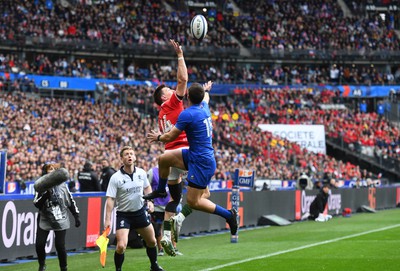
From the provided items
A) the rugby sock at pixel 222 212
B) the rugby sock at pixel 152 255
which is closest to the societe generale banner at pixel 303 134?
the rugby sock at pixel 152 255

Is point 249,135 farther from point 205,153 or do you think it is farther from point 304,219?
point 205,153

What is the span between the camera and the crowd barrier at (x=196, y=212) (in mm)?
15352

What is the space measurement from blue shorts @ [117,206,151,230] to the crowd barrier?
3.64 metres

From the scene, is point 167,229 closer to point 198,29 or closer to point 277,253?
point 198,29

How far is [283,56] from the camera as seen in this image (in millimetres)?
61812


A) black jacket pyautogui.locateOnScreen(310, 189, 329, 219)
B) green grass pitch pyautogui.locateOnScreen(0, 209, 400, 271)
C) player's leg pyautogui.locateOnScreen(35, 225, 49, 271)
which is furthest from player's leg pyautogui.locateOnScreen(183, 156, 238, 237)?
black jacket pyautogui.locateOnScreen(310, 189, 329, 219)

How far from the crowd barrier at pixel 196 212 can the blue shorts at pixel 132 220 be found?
3.64 meters

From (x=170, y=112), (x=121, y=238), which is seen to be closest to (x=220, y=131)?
(x=121, y=238)

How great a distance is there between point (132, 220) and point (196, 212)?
1054cm

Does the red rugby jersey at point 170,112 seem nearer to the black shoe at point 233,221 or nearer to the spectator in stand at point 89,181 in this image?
the black shoe at point 233,221

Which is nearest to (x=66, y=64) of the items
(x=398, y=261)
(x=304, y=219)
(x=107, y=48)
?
(x=107, y=48)

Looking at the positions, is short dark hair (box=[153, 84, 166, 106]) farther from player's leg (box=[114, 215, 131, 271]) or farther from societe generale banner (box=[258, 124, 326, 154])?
societe generale banner (box=[258, 124, 326, 154])

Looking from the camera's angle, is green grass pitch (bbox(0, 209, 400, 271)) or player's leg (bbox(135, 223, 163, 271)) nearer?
player's leg (bbox(135, 223, 163, 271))

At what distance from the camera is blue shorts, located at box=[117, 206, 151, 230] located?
12.2m
